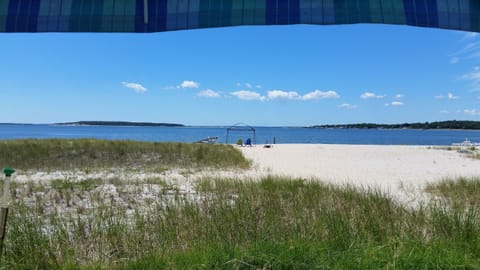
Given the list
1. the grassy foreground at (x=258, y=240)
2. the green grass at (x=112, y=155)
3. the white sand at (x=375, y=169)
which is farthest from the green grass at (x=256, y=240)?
the green grass at (x=112, y=155)

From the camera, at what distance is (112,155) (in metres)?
14.7

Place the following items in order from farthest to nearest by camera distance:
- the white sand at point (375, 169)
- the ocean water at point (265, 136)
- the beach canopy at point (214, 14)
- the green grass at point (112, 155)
Answer: the ocean water at point (265, 136)
the green grass at point (112, 155)
the white sand at point (375, 169)
the beach canopy at point (214, 14)

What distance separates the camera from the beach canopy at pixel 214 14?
7.82ft

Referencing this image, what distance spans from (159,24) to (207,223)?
1861 millimetres

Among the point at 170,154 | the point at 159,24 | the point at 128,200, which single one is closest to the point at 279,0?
the point at 159,24

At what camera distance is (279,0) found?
2459 mm

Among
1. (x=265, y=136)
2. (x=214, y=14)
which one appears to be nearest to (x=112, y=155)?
(x=214, y=14)

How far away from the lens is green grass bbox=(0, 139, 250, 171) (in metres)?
13.2

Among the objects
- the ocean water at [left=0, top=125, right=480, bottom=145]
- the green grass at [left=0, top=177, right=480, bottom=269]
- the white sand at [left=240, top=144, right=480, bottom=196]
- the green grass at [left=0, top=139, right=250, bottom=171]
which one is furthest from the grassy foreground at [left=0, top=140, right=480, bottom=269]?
the ocean water at [left=0, top=125, right=480, bottom=145]

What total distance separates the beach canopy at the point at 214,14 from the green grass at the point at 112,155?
10360mm

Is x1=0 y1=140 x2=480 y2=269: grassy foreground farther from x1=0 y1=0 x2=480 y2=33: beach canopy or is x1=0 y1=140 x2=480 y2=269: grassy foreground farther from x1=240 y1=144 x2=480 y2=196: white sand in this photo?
x1=240 y1=144 x2=480 y2=196: white sand

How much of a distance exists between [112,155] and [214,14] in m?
13.5

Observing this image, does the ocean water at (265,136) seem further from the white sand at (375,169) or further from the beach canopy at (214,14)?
the beach canopy at (214,14)

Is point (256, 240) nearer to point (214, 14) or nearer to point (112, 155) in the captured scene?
point (214, 14)
